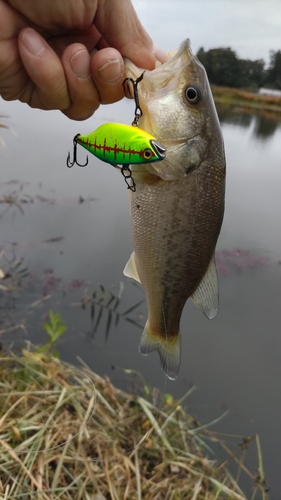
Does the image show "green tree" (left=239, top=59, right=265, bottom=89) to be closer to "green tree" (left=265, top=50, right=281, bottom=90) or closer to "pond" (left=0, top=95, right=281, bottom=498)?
"green tree" (left=265, top=50, right=281, bottom=90)

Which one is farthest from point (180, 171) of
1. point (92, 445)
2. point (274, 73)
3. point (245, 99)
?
point (274, 73)

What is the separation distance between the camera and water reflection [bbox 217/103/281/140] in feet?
62.7

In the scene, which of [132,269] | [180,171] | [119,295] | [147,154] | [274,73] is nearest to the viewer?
[147,154]

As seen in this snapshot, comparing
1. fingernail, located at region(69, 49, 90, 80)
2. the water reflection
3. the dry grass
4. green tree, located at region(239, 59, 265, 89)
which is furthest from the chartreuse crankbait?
green tree, located at region(239, 59, 265, 89)

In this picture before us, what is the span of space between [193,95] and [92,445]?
2.55m

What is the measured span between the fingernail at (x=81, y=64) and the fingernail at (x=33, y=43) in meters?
0.14

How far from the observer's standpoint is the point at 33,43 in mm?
1754

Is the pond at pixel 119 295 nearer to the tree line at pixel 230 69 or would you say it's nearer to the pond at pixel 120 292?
the pond at pixel 120 292

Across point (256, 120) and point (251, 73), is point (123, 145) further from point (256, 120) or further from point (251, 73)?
point (251, 73)

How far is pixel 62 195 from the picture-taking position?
7.48 meters

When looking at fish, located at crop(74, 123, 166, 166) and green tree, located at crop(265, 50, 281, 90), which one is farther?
green tree, located at crop(265, 50, 281, 90)

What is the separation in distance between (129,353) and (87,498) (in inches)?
81.3

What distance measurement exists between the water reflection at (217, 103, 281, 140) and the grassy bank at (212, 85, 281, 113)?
1.23 meters

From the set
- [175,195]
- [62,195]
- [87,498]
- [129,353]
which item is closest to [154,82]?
[175,195]
